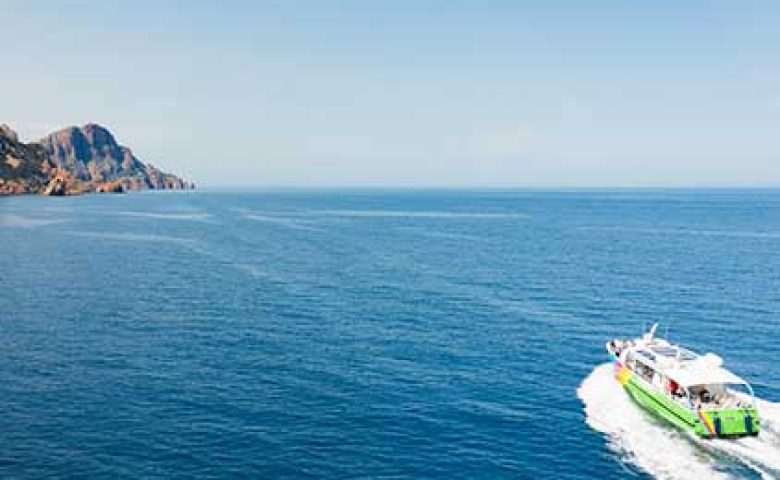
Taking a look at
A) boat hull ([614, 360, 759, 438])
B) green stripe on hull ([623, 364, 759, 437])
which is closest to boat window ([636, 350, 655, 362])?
green stripe on hull ([623, 364, 759, 437])

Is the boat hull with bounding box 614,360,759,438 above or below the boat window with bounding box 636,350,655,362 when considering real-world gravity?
below

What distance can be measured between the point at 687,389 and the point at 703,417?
193 inches

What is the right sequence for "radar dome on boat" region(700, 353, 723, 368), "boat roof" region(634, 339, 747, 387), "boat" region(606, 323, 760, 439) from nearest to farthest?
"boat" region(606, 323, 760, 439) < "boat roof" region(634, 339, 747, 387) < "radar dome on boat" region(700, 353, 723, 368)

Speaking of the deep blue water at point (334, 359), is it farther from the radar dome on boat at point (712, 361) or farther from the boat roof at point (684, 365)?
the radar dome on boat at point (712, 361)

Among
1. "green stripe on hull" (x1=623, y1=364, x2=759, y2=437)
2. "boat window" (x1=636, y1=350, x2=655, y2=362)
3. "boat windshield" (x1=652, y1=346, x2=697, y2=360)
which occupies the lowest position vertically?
"green stripe on hull" (x1=623, y1=364, x2=759, y2=437)

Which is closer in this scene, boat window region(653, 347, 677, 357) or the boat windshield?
the boat windshield

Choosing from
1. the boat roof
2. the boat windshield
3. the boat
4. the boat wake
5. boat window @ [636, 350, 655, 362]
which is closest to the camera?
the boat wake

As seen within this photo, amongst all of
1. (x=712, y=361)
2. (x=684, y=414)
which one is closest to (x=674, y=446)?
(x=684, y=414)

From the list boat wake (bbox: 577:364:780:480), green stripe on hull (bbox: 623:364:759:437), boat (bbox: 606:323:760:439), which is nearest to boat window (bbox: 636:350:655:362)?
boat (bbox: 606:323:760:439)

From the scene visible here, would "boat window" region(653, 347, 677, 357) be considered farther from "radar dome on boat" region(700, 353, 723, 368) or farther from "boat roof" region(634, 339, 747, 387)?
"radar dome on boat" region(700, 353, 723, 368)

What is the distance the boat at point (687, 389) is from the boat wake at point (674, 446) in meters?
1.08

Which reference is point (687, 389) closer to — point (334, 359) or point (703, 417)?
point (703, 417)

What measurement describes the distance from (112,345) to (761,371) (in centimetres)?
7930

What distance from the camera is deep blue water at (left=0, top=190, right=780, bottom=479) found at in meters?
55.7
